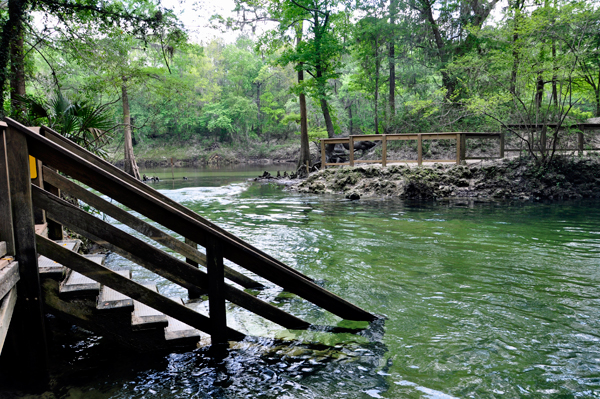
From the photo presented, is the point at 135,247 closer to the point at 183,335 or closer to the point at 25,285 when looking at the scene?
the point at 25,285

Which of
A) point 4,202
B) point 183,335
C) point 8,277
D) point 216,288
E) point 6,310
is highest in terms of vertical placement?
point 4,202

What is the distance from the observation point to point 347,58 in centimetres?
4847

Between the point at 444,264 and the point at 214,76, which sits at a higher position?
the point at 214,76

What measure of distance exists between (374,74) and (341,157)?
6.80m

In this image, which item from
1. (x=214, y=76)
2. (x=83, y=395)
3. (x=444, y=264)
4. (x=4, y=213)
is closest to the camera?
(x=4, y=213)

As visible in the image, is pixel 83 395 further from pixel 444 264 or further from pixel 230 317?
pixel 444 264

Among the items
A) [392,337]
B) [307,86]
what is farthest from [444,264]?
[307,86]

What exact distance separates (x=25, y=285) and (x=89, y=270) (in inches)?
16.0

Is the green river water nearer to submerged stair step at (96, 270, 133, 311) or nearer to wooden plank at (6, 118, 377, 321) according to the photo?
submerged stair step at (96, 270, 133, 311)

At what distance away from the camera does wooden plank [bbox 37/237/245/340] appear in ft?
9.95

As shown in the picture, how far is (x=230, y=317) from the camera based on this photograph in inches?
187

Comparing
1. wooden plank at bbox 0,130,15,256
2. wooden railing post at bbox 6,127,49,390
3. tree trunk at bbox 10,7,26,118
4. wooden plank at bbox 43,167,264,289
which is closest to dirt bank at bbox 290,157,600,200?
tree trunk at bbox 10,7,26,118

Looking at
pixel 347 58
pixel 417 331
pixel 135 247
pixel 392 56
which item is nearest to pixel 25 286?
pixel 135 247

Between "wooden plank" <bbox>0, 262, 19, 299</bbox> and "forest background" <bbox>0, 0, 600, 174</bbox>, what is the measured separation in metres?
5.71
